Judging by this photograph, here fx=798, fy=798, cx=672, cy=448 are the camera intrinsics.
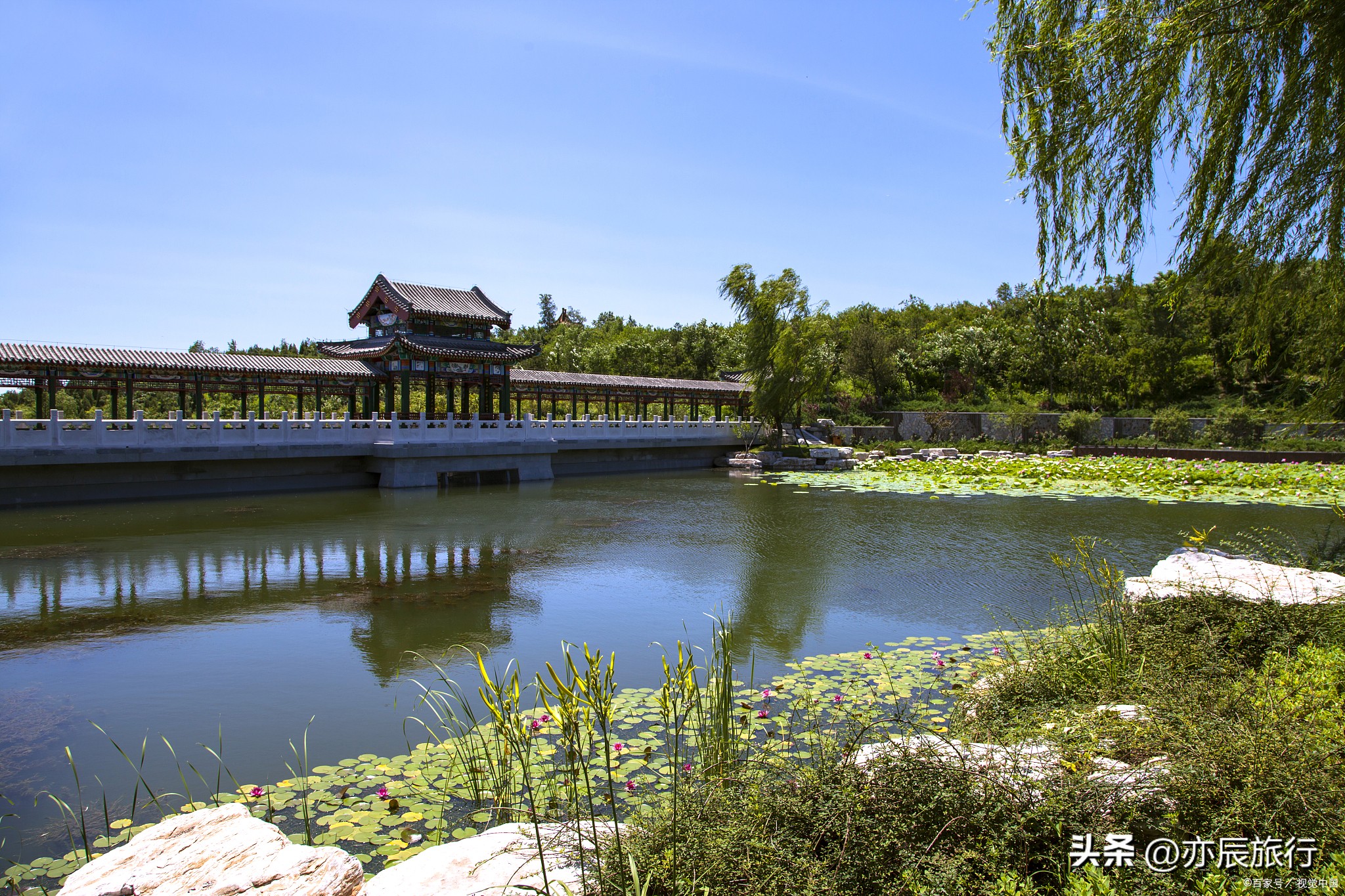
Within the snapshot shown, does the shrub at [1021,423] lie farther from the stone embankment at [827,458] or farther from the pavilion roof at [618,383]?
the pavilion roof at [618,383]

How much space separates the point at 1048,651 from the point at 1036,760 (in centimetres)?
205

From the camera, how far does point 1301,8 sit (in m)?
5.75

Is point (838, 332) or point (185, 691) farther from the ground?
point (838, 332)

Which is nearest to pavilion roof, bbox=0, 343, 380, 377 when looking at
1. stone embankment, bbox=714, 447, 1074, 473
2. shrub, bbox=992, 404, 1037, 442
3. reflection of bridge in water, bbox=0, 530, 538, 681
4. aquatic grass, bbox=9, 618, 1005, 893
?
reflection of bridge in water, bbox=0, 530, 538, 681

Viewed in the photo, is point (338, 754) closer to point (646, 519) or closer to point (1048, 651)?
point (1048, 651)

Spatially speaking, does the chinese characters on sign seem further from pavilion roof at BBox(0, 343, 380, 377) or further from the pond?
pavilion roof at BBox(0, 343, 380, 377)

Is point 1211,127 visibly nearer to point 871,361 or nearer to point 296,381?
point 296,381

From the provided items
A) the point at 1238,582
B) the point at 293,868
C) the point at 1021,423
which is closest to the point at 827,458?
the point at 1021,423

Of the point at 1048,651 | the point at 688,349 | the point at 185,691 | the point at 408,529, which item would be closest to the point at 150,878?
the point at 185,691

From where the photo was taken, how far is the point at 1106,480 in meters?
19.4

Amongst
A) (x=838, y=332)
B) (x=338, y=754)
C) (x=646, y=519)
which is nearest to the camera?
(x=338, y=754)

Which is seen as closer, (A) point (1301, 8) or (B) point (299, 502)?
(A) point (1301, 8)

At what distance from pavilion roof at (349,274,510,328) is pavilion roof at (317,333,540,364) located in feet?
2.24

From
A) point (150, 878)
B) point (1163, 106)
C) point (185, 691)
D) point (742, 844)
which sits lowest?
point (185, 691)
